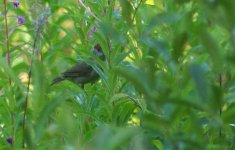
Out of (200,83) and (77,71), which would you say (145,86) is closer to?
(200,83)

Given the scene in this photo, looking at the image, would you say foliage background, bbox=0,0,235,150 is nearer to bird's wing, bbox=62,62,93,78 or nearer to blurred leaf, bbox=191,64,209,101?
blurred leaf, bbox=191,64,209,101

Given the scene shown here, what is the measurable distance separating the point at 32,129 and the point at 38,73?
18cm

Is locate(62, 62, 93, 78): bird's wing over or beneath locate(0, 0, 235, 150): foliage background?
beneath

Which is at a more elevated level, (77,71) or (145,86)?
(145,86)

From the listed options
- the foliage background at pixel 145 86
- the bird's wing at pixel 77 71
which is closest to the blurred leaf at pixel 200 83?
the foliage background at pixel 145 86

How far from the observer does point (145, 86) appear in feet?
3.69

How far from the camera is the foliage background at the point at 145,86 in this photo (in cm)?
109

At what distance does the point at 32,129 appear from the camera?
4.56 ft

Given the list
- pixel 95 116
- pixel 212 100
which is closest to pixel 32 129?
pixel 212 100

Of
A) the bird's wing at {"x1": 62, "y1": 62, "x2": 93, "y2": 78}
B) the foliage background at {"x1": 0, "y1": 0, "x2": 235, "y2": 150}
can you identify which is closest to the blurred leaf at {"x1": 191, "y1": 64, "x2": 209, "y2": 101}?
the foliage background at {"x1": 0, "y1": 0, "x2": 235, "y2": 150}

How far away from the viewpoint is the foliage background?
1.09 metres

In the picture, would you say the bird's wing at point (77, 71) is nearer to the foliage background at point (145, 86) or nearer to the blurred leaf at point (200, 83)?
the foliage background at point (145, 86)

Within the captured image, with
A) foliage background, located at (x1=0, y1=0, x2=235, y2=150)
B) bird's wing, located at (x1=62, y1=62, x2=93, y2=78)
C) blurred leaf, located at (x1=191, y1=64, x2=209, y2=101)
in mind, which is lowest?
bird's wing, located at (x1=62, y1=62, x2=93, y2=78)

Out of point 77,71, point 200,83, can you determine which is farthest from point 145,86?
point 77,71
